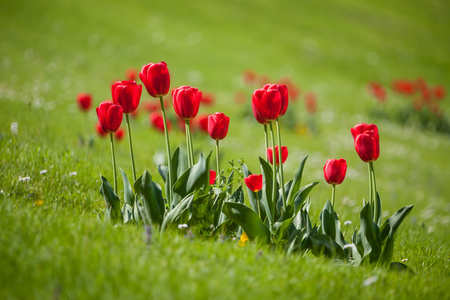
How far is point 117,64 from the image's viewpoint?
20.0 meters

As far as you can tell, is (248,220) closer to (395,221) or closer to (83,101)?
(395,221)

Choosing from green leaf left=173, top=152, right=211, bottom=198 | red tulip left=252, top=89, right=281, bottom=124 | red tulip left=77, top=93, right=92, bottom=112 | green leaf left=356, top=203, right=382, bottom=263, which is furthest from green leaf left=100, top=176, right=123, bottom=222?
red tulip left=77, top=93, right=92, bottom=112

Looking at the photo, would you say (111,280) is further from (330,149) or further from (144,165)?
(330,149)

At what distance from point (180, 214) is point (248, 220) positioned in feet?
1.65

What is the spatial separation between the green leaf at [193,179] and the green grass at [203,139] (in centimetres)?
37

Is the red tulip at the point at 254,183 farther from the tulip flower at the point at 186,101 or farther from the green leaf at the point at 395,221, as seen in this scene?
the green leaf at the point at 395,221

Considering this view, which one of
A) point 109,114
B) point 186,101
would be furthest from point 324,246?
point 109,114

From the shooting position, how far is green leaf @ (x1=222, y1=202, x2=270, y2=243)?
3.12 meters

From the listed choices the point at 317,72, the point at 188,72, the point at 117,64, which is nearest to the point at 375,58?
the point at 317,72

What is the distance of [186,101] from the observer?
3217 mm

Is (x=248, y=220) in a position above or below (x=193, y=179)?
below

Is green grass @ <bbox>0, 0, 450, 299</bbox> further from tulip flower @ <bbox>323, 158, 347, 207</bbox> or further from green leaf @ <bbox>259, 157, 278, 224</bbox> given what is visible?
tulip flower @ <bbox>323, 158, 347, 207</bbox>

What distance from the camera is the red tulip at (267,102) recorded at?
3.08 metres

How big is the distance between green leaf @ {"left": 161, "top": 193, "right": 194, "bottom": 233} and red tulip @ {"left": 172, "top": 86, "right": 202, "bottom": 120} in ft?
2.01
